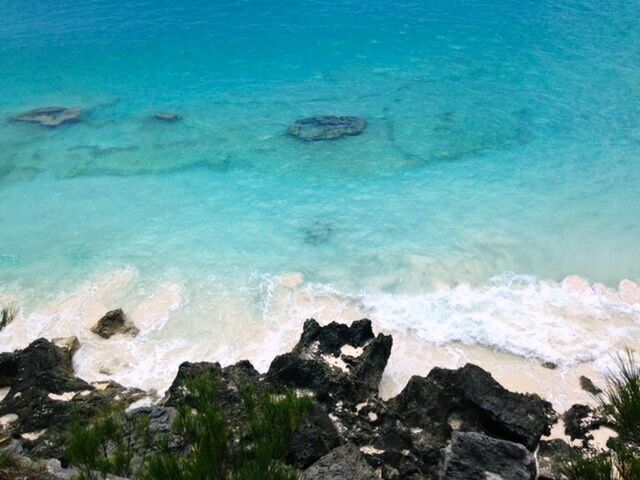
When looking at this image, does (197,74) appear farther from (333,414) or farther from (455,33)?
(333,414)

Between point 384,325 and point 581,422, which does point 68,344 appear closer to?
point 384,325

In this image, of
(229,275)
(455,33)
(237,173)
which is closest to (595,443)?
(229,275)

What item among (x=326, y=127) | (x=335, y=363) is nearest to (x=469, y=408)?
(x=335, y=363)

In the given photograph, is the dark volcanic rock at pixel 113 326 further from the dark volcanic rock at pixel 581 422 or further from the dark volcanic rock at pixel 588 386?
the dark volcanic rock at pixel 588 386

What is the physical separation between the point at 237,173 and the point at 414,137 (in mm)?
5092

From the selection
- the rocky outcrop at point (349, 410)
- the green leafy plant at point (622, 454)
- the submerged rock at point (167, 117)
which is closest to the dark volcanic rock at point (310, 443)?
the rocky outcrop at point (349, 410)

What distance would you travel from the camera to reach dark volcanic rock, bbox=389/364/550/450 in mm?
6175

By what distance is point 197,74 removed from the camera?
21828mm

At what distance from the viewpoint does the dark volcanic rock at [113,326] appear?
9.20 meters

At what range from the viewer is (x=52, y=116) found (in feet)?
61.8

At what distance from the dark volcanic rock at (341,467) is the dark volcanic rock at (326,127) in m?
11.6

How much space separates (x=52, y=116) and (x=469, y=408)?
57.5 feet

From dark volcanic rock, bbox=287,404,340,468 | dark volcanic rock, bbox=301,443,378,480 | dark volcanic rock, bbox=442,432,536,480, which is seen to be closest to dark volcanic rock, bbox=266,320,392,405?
dark volcanic rock, bbox=287,404,340,468

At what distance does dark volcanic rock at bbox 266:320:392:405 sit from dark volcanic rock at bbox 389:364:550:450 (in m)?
0.65
